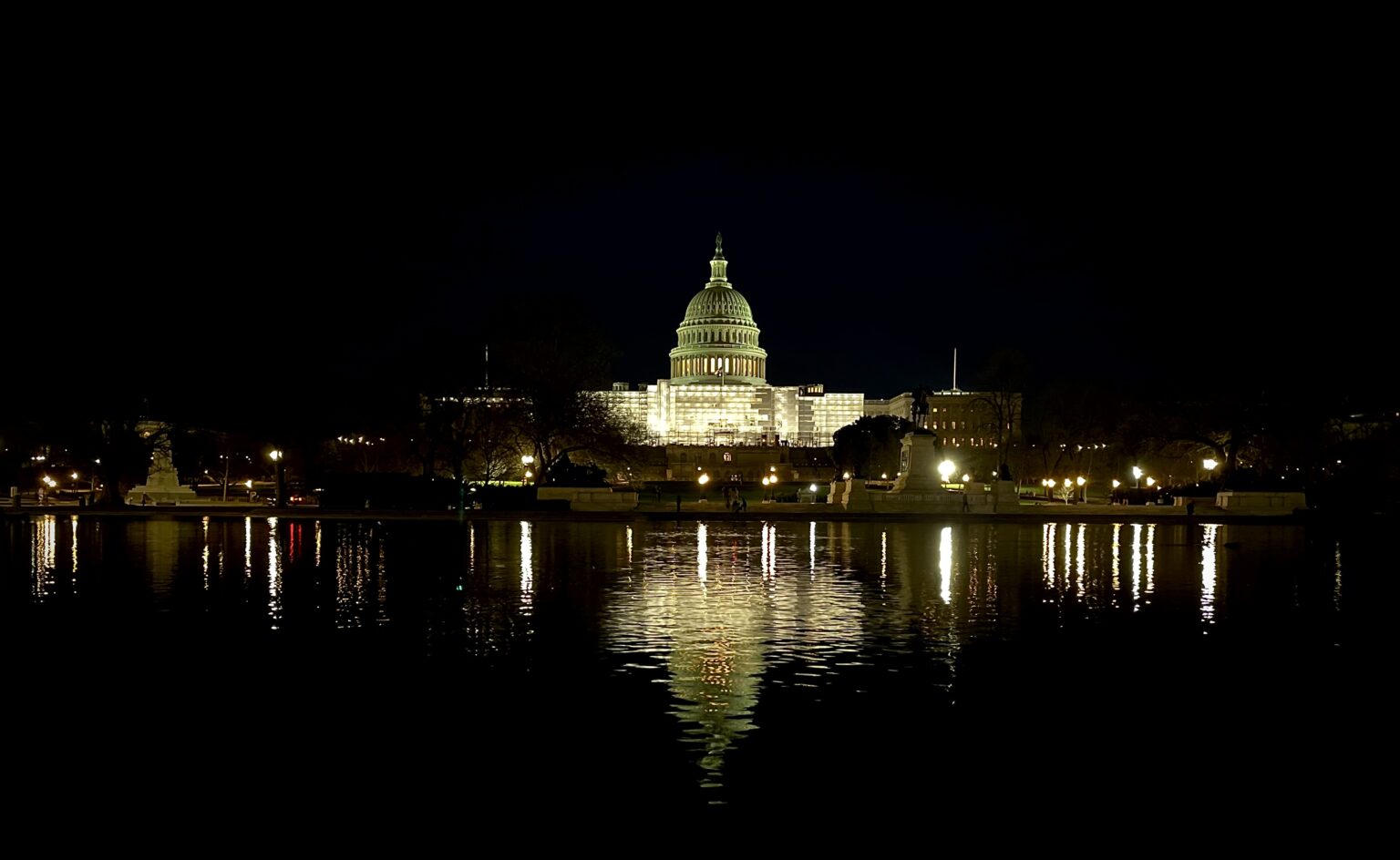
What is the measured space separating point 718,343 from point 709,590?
16196 centimetres

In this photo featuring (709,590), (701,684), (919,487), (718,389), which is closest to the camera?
(701,684)

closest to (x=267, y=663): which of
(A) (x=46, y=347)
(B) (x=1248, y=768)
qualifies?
(B) (x=1248, y=768)

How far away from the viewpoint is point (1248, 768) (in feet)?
30.5

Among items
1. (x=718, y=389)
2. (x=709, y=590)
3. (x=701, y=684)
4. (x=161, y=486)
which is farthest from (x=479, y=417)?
(x=718, y=389)

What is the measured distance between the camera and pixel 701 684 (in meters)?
11.7

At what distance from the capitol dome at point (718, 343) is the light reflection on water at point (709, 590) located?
146 m

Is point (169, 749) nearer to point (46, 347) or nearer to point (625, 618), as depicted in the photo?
point (625, 618)

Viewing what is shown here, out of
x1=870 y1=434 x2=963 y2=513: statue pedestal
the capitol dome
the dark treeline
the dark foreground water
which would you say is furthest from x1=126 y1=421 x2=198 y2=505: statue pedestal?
the capitol dome

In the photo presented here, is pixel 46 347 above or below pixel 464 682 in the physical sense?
above

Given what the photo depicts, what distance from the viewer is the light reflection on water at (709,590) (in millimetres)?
12711

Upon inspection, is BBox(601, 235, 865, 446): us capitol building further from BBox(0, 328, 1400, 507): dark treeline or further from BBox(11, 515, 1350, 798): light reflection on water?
BBox(11, 515, 1350, 798): light reflection on water

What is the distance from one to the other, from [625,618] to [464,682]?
4.27 metres

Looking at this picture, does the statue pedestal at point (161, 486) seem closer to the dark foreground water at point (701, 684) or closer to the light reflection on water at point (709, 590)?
the light reflection on water at point (709, 590)

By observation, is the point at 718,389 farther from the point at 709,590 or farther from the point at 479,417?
the point at 709,590
